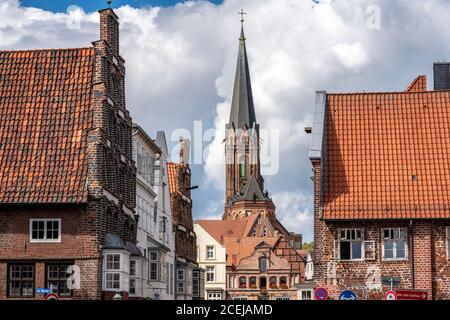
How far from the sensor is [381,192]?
45812 millimetres

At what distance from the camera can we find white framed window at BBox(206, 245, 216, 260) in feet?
409

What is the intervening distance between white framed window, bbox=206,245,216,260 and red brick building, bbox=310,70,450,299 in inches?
3010

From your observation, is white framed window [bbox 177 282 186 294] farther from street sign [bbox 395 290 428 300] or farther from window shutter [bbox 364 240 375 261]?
street sign [bbox 395 290 428 300]

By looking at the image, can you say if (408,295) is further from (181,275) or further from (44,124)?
(181,275)

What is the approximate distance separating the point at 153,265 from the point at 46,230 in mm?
18066

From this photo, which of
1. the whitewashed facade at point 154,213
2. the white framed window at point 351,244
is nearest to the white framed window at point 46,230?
the whitewashed facade at point 154,213

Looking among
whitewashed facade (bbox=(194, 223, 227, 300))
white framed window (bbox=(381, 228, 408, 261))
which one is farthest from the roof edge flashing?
whitewashed facade (bbox=(194, 223, 227, 300))

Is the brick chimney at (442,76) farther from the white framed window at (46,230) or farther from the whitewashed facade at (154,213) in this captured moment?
the white framed window at (46,230)

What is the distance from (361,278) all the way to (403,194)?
4461mm

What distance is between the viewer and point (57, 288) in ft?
143

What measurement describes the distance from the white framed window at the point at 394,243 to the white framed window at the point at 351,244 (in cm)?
103

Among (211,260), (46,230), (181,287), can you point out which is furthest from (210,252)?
(46,230)

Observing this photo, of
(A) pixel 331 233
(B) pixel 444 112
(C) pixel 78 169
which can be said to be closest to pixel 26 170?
(C) pixel 78 169

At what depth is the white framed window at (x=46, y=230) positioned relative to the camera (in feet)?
144
